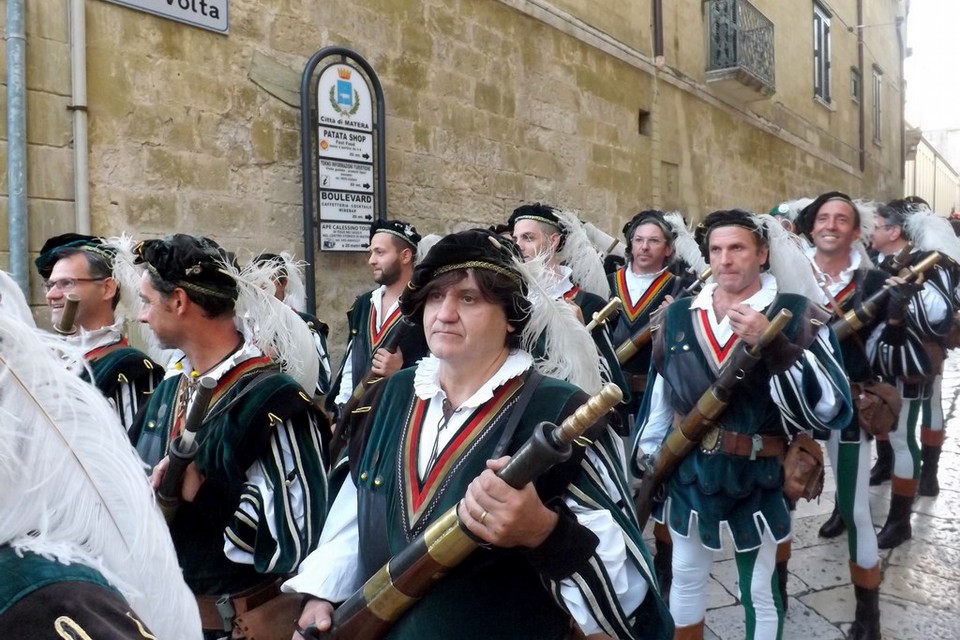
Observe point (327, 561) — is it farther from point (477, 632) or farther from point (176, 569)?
point (176, 569)

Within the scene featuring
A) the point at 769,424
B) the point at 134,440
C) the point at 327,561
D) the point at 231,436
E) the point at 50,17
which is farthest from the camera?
the point at 50,17

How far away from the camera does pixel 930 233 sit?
4973 millimetres

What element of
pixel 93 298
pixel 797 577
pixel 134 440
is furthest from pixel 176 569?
pixel 797 577

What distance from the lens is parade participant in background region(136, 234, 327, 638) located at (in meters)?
2.26

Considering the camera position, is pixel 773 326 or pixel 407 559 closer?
pixel 407 559

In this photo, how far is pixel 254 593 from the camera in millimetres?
2348

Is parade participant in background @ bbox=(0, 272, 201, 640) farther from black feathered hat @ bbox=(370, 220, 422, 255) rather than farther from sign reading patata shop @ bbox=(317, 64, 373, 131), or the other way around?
sign reading patata shop @ bbox=(317, 64, 373, 131)

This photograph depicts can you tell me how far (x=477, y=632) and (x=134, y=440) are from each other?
4.91 feet

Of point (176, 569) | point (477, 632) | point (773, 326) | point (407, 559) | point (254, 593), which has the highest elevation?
point (773, 326)

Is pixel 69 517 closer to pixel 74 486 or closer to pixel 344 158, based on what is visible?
pixel 74 486

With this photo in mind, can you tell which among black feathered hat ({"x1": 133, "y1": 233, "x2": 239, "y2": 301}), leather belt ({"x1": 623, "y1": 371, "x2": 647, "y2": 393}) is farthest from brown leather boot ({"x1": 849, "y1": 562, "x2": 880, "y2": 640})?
black feathered hat ({"x1": 133, "y1": 233, "x2": 239, "y2": 301})

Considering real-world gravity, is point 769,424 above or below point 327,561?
above

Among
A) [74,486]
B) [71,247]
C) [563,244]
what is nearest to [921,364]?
[563,244]

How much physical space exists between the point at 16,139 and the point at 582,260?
343cm
